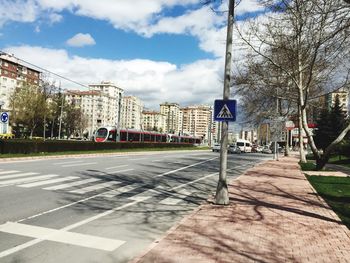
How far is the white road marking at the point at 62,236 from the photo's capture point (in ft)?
21.5

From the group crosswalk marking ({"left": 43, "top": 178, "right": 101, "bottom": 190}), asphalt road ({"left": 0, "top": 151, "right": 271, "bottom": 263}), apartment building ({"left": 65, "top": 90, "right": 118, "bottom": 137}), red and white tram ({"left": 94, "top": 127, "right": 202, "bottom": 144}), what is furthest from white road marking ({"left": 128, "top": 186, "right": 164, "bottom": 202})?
apartment building ({"left": 65, "top": 90, "right": 118, "bottom": 137})

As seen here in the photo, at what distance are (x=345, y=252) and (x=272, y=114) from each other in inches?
1532

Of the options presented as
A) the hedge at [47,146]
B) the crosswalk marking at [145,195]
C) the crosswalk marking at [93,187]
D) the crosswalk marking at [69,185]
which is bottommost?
the crosswalk marking at [145,195]

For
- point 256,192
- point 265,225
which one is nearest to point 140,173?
point 256,192

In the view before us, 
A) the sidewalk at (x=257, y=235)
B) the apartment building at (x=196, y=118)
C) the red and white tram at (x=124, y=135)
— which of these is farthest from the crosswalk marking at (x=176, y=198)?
the apartment building at (x=196, y=118)

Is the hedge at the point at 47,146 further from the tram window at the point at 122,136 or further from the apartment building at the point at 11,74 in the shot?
the apartment building at the point at 11,74

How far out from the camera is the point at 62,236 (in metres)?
6.92

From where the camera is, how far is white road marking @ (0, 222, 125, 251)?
654cm

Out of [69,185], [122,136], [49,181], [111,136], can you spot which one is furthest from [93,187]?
[122,136]

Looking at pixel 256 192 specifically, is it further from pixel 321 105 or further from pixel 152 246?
pixel 321 105

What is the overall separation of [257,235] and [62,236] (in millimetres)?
3421

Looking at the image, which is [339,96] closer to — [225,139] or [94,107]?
[225,139]

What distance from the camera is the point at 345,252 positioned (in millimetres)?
6355

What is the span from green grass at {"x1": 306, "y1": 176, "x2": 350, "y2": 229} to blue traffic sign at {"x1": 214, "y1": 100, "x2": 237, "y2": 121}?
11.6ft
